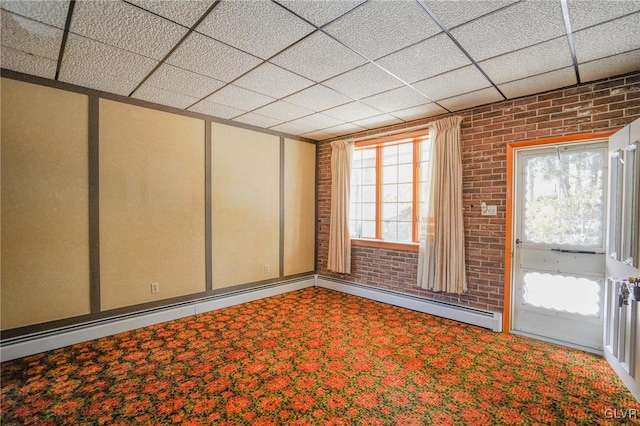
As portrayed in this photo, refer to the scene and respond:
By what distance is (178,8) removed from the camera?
1.94 meters

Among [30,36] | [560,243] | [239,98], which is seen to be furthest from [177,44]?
[560,243]

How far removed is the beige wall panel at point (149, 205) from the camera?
11.2 feet

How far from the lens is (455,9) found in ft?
6.33

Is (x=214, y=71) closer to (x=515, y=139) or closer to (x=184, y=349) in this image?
(x=184, y=349)

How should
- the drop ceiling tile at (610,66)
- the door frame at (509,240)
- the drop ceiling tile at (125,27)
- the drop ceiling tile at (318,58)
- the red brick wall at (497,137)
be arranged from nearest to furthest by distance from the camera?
the drop ceiling tile at (125,27)
the drop ceiling tile at (318,58)
the drop ceiling tile at (610,66)
the red brick wall at (497,137)
the door frame at (509,240)

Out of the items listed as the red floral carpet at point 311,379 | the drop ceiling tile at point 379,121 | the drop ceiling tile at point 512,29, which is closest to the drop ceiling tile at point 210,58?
the drop ceiling tile at point 512,29

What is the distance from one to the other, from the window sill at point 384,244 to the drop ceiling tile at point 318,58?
8.65ft

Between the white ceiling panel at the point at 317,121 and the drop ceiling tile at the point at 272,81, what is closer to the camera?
the drop ceiling tile at the point at 272,81

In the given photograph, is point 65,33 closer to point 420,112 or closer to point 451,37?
point 451,37

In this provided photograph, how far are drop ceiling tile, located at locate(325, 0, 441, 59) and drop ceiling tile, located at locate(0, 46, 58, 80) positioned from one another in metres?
2.52

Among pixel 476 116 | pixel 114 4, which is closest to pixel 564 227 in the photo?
pixel 476 116

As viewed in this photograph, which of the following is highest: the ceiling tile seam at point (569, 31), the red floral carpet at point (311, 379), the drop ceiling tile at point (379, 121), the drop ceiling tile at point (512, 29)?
the drop ceiling tile at point (379, 121)

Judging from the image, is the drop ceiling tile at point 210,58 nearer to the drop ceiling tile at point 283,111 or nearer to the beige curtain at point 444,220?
the drop ceiling tile at point 283,111

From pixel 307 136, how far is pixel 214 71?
2654 millimetres
